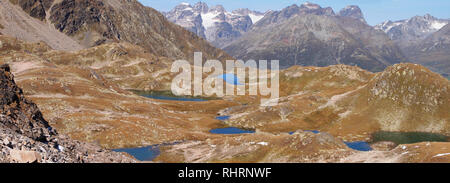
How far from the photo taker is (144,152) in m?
91.3

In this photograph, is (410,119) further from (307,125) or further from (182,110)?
(182,110)

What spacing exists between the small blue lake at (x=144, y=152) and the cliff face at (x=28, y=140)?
31.5 metres

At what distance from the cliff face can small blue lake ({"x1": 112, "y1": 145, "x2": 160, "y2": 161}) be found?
31.5 m

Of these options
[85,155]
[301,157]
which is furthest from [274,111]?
[85,155]

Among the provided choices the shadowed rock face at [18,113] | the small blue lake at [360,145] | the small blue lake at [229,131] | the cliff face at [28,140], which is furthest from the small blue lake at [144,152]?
the small blue lake at [360,145]

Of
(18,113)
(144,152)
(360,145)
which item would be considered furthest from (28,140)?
(360,145)

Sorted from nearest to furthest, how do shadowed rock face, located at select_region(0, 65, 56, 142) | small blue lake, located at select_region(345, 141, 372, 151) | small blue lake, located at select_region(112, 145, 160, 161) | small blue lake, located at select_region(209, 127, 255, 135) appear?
1. shadowed rock face, located at select_region(0, 65, 56, 142)
2. small blue lake, located at select_region(112, 145, 160, 161)
3. small blue lake, located at select_region(345, 141, 372, 151)
4. small blue lake, located at select_region(209, 127, 255, 135)

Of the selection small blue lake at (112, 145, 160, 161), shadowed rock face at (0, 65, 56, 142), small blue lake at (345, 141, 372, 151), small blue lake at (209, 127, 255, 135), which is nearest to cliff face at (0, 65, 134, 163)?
shadowed rock face at (0, 65, 56, 142)

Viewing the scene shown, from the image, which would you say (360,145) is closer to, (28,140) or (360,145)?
(360,145)

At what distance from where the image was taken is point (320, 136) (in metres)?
76.6

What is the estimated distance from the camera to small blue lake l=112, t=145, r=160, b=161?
284ft

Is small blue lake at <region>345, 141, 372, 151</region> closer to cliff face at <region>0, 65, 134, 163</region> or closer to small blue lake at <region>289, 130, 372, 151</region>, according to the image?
small blue lake at <region>289, 130, 372, 151</region>

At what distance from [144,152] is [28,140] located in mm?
53317
